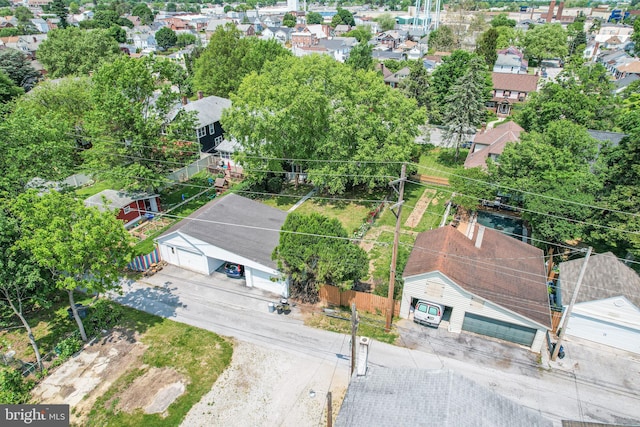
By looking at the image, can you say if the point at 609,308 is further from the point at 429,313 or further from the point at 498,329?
the point at 429,313

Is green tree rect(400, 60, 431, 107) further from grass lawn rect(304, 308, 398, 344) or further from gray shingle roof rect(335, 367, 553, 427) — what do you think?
gray shingle roof rect(335, 367, 553, 427)

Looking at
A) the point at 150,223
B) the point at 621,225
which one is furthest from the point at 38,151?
the point at 621,225

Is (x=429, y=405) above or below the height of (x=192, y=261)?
above

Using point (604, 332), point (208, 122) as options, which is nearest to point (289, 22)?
point (208, 122)

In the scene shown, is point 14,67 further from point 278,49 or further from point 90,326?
point 90,326

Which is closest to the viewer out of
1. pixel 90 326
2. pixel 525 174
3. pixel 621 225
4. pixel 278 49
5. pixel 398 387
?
pixel 398 387

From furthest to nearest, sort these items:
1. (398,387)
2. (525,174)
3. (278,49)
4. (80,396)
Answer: (278,49) < (525,174) < (80,396) < (398,387)

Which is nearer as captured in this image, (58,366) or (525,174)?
(58,366)
